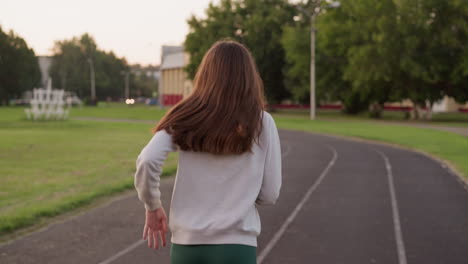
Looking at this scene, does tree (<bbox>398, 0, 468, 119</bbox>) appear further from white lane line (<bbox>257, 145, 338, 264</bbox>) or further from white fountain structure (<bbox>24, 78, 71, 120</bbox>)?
white lane line (<bbox>257, 145, 338, 264</bbox>)

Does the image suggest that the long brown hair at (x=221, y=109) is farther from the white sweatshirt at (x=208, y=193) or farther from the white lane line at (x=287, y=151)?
the white lane line at (x=287, y=151)

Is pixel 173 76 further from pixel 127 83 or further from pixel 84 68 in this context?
pixel 84 68

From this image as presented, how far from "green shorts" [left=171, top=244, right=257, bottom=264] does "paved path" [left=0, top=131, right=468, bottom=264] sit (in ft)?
11.6

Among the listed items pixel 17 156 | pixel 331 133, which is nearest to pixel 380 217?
pixel 17 156

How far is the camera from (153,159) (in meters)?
2.34

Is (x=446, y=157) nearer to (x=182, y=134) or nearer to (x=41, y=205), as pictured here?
(x=41, y=205)

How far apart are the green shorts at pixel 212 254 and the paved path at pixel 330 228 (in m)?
3.53

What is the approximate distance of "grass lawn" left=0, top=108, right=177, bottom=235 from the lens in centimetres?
855

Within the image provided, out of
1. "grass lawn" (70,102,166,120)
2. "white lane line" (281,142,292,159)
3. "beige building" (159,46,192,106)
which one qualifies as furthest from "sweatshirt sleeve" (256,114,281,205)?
"beige building" (159,46,192,106)

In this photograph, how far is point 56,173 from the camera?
12.8m

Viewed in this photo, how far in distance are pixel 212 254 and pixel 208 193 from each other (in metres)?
0.25

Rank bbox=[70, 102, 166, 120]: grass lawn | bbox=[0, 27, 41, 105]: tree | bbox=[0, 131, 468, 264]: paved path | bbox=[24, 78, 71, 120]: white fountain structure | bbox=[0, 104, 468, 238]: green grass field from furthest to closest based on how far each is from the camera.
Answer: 1. bbox=[70, 102, 166, 120]: grass lawn
2. bbox=[0, 27, 41, 105]: tree
3. bbox=[24, 78, 71, 120]: white fountain structure
4. bbox=[0, 104, 468, 238]: green grass field
5. bbox=[0, 131, 468, 264]: paved path

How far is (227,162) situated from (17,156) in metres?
15.2

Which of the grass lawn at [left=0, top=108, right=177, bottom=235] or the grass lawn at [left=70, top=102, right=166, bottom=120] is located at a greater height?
the grass lawn at [left=70, top=102, right=166, bottom=120]
